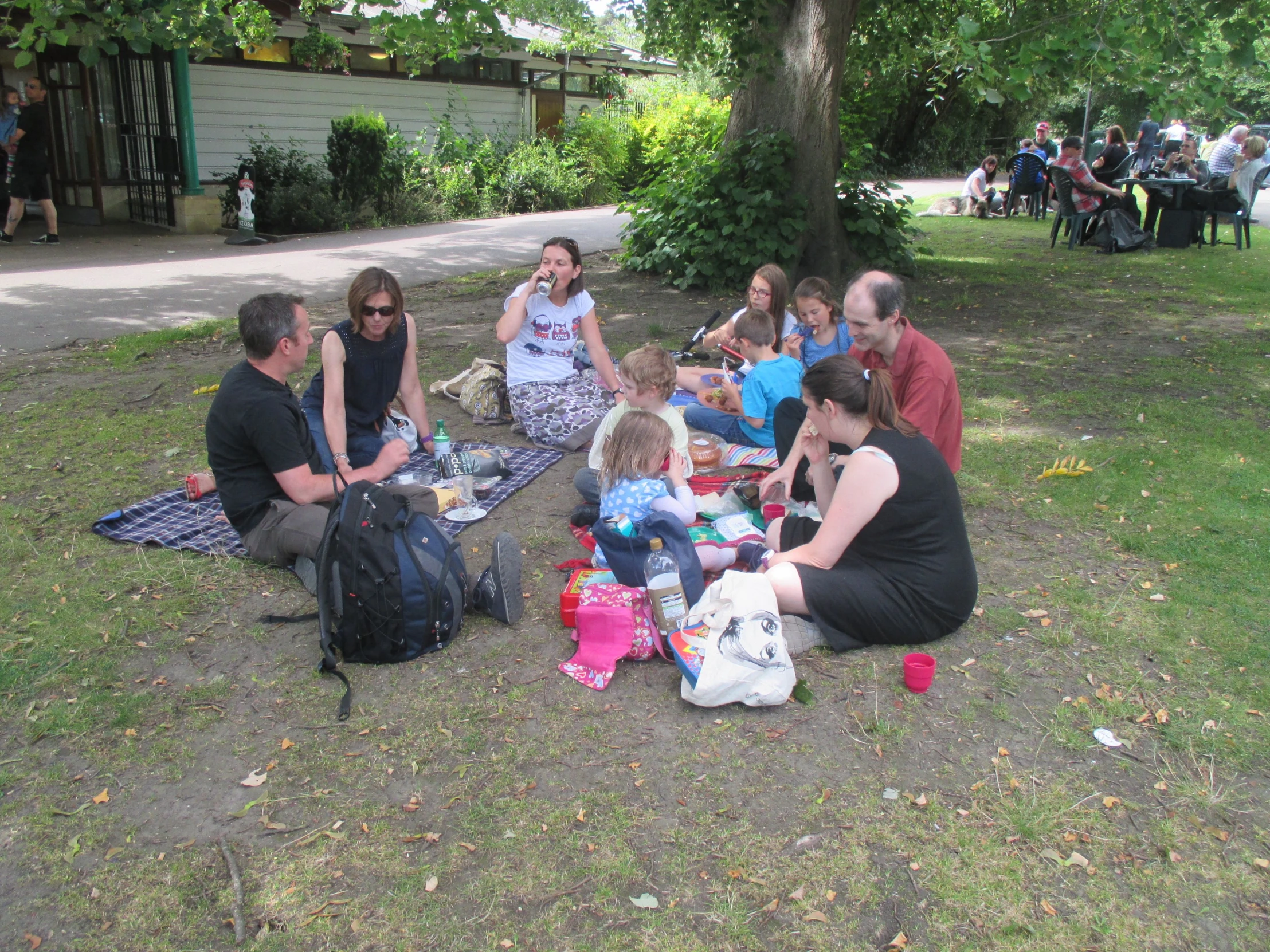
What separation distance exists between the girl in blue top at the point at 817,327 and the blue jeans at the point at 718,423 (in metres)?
0.54

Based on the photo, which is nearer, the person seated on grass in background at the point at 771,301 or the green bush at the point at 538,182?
the person seated on grass in background at the point at 771,301

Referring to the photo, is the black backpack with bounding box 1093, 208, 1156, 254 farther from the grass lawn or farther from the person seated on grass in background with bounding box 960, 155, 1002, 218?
the grass lawn

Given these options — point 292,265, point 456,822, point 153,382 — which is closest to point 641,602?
point 456,822

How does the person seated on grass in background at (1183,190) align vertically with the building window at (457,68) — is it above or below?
below

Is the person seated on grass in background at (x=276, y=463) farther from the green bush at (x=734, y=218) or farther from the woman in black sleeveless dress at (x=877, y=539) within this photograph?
the green bush at (x=734, y=218)

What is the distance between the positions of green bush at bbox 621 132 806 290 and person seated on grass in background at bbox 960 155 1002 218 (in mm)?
10448

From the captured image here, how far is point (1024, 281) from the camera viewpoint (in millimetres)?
11547

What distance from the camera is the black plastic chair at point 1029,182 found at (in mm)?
17969

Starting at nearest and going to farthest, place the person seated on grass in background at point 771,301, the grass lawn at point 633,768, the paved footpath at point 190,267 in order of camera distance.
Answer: the grass lawn at point 633,768, the person seated on grass in background at point 771,301, the paved footpath at point 190,267

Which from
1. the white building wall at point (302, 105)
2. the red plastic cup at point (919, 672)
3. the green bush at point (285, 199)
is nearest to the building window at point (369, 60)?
the white building wall at point (302, 105)

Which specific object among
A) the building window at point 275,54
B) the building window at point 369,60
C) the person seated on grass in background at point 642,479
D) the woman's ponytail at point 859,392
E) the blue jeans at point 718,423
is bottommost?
the blue jeans at point 718,423

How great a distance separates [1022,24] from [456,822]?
8.36m

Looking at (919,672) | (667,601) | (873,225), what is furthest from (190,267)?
(919,672)

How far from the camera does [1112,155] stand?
48.1 feet
